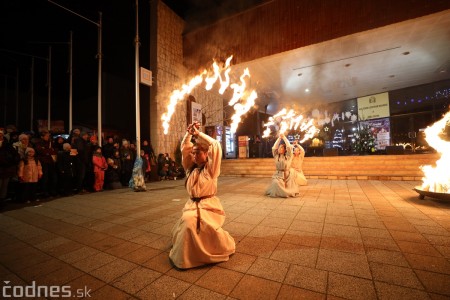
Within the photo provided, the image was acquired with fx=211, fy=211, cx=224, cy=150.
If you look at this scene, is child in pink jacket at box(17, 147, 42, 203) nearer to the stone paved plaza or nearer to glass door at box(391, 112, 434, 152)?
the stone paved plaza

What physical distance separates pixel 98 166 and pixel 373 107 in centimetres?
2358

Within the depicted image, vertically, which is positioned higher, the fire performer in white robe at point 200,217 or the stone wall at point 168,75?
the stone wall at point 168,75

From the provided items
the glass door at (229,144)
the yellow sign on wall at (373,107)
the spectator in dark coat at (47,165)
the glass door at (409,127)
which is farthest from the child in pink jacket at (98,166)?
the yellow sign on wall at (373,107)

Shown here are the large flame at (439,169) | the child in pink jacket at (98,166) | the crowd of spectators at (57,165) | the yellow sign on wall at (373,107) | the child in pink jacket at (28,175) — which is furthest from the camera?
the yellow sign on wall at (373,107)

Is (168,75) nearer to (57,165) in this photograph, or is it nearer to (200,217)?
(57,165)

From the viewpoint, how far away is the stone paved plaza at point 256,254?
7.48 feet

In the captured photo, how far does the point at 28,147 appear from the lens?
694 cm

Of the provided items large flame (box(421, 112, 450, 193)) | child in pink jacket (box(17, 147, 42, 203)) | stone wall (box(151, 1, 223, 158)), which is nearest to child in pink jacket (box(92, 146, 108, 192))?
child in pink jacket (box(17, 147, 42, 203))

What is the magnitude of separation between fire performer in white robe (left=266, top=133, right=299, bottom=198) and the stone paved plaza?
150cm

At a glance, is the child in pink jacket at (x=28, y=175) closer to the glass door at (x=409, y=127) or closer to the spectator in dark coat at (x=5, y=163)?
the spectator in dark coat at (x=5, y=163)

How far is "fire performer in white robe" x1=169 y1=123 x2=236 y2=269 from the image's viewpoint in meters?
2.75

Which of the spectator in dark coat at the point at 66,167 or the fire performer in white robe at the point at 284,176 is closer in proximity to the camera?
the fire performer in white robe at the point at 284,176

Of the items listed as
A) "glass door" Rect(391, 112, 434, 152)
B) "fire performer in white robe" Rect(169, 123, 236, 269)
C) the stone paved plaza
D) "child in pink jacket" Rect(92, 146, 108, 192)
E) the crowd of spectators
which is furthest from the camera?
"glass door" Rect(391, 112, 434, 152)

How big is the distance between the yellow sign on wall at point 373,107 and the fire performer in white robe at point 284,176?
18325 mm
